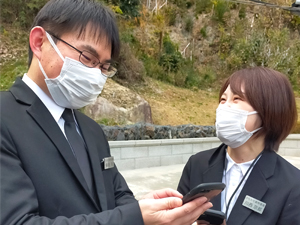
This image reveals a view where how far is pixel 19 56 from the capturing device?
33.2ft

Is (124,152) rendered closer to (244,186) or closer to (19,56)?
(244,186)

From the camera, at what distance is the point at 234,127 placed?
1.78 metres

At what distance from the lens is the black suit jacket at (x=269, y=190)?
152 cm

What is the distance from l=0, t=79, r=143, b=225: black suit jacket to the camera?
0.92 metres

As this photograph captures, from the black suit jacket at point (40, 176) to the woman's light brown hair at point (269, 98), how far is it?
3.34ft

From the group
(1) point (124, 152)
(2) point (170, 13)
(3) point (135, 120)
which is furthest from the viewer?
(2) point (170, 13)

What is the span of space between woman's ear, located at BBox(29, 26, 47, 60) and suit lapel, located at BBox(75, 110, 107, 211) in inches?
14.9

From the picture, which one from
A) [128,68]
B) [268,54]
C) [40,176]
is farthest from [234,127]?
[268,54]

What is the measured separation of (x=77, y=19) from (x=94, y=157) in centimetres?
63

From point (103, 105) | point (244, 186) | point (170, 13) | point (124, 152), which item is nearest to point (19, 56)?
point (103, 105)

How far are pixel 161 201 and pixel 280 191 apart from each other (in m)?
0.89

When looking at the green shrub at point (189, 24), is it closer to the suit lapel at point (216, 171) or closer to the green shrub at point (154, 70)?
the green shrub at point (154, 70)

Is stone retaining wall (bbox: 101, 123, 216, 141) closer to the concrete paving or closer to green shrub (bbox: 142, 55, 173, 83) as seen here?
the concrete paving

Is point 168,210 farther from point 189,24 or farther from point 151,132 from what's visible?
point 189,24
